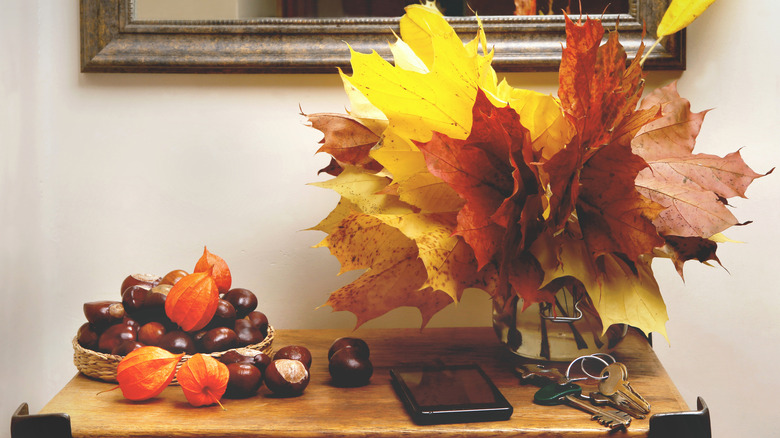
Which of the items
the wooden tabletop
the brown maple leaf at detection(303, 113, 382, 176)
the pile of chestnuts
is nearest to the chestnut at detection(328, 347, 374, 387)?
the wooden tabletop

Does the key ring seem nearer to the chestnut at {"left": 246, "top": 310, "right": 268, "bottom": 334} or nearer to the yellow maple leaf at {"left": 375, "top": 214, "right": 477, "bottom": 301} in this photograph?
the yellow maple leaf at {"left": 375, "top": 214, "right": 477, "bottom": 301}

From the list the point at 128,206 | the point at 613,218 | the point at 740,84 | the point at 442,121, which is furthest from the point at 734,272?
the point at 128,206

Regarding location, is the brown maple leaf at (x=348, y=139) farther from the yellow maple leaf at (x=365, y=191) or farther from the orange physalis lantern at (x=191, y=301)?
the orange physalis lantern at (x=191, y=301)

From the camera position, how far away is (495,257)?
687 millimetres

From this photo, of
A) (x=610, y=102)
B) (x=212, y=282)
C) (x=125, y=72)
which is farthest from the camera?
(x=125, y=72)

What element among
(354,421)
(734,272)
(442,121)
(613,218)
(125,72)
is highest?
(125,72)

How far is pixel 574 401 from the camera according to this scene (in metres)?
0.68

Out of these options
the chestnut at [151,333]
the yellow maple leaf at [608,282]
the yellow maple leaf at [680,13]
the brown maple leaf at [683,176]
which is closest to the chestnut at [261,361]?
the chestnut at [151,333]

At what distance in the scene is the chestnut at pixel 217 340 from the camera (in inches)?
29.4

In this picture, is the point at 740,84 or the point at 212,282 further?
the point at 740,84

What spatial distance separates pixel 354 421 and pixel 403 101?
333 mm

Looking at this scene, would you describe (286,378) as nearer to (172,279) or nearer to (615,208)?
(172,279)

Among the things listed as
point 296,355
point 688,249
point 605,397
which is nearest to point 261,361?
point 296,355

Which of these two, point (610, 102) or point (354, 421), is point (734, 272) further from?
point (354, 421)
